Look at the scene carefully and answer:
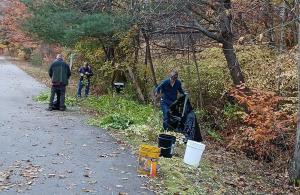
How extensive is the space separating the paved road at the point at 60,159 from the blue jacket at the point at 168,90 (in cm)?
192

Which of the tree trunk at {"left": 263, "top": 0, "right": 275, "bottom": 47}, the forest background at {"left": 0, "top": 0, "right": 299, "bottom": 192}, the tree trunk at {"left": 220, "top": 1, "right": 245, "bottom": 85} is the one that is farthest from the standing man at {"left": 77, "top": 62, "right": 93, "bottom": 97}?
the tree trunk at {"left": 263, "top": 0, "right": 275, "bottom": 47}

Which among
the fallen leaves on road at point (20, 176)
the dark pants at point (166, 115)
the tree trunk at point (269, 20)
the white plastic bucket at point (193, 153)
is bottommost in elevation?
the fallen leaves on road at point (20, 176)

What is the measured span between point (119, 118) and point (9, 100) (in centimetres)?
731

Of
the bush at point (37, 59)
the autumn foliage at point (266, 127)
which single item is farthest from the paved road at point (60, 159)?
the bush at point (37, 59)

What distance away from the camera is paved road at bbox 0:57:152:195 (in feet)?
26.6

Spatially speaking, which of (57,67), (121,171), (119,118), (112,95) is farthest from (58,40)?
(121,171)

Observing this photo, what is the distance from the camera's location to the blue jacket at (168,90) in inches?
527

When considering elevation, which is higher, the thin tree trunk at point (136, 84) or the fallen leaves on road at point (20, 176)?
the thin tree trunk at point (136, 84)

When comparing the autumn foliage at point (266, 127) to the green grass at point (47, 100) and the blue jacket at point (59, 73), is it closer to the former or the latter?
the blue jacket at point (59, 73)

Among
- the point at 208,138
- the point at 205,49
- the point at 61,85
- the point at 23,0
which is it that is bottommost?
the point at 208,138

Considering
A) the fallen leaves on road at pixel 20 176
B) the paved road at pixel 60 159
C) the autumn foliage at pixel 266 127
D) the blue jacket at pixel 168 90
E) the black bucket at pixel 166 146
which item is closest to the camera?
the fallen leaves on road at pixel 20 176

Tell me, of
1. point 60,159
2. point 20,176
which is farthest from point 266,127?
point 20,176

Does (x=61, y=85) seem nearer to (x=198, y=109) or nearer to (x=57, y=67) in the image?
(x=57, y=67)

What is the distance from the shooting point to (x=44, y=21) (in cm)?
2053
